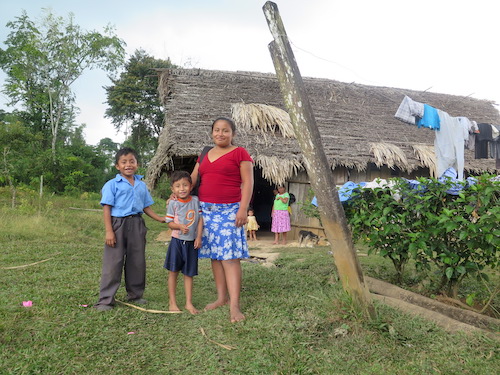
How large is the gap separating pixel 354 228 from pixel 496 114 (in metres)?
Answer: 12.4

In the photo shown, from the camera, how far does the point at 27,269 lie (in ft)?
15.0

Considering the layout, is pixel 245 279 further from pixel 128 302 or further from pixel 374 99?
pixel 374 99

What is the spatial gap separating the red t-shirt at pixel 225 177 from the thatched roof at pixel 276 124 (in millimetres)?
5519

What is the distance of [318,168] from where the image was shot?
3.02m

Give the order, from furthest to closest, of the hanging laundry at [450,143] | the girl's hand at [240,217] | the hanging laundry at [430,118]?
1. the hanging laundry at [450,143]
2. the hanging laundry at [430,118]
3. the girl's hand at [240,217]

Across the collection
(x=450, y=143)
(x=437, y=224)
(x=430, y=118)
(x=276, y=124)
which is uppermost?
(x=276, y=124)

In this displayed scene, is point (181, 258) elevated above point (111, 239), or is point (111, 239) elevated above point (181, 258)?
point (111, 239)

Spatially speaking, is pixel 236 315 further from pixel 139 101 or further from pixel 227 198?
pixel 139 101

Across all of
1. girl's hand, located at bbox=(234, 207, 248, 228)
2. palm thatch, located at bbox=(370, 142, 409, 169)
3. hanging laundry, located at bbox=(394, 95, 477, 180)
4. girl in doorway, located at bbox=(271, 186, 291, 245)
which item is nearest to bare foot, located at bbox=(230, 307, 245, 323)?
girl's hand, located at bbox=(234, 207, 248, 228)

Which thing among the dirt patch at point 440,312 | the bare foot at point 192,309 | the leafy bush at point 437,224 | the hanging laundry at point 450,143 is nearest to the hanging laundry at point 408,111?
the hanging laundry at point 450,143

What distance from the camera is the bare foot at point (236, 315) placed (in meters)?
3.01

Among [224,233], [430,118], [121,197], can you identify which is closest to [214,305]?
[224,233]

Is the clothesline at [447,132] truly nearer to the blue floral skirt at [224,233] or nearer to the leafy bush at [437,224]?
the leafy bush at [437,224]

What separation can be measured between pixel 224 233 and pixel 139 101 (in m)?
19.7
